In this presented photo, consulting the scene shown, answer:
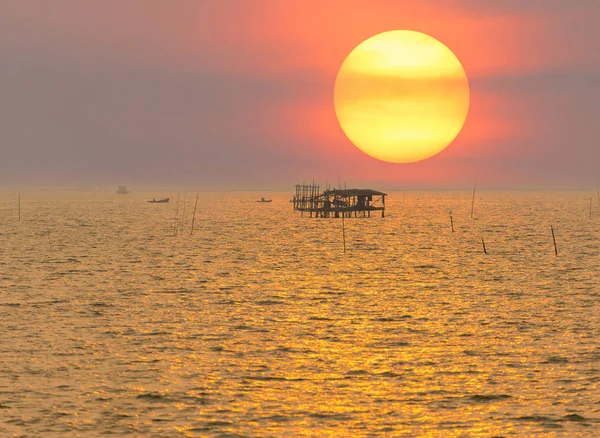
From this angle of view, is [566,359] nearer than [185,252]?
Yes

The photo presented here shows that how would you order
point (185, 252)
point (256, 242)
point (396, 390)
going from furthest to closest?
point (256, 242)
point (185, 252)
point (396, 390)

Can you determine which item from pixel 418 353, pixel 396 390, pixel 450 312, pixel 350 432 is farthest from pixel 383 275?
pixel 350 432

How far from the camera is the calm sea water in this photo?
19859 mm

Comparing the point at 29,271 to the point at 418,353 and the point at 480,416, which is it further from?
the point at 480,416

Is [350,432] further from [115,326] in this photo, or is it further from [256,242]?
[256,242]

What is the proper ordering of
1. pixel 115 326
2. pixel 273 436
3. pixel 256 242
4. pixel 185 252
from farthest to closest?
1. pixel 256 242
2. pixel 185 252
3. pixel 115 326
4. pixel 273 436

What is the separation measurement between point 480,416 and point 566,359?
24.5 ft

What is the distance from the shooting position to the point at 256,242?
298ft

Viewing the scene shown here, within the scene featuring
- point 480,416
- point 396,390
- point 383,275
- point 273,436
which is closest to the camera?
point 273,436

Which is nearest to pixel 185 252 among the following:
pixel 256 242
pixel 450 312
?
pixel 256 242

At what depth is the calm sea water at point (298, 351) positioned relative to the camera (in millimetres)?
19859

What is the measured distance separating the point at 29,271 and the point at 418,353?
3490 cm

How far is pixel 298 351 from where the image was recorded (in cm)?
2764

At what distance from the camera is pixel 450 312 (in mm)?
36969
